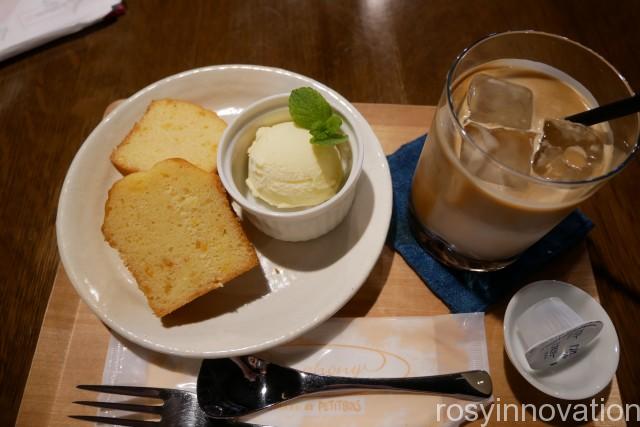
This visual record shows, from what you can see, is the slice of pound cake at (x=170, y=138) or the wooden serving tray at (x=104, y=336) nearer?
the wooden serving tray at (x=104, y=336)

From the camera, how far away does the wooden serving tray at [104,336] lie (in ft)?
2.98

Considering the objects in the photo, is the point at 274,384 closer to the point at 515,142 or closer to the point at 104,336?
the point at 104,336

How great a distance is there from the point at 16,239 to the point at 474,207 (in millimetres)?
1217

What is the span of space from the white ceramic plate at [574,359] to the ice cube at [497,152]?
1.03ft

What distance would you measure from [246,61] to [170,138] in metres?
0.59

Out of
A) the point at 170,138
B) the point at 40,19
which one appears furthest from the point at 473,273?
the point at 40,19

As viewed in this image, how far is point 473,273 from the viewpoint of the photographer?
1023 mm

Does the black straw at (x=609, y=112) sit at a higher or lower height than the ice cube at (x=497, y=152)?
higher

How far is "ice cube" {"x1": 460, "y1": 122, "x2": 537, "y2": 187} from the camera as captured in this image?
2.48ft

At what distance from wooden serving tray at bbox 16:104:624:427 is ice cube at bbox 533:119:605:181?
0.32 m

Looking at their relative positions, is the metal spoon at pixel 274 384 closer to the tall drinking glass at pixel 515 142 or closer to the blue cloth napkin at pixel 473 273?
the blue cloth napkin at pixel 473 273

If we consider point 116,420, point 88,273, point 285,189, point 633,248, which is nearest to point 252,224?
point 285,189

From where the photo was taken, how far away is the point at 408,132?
1.24 m

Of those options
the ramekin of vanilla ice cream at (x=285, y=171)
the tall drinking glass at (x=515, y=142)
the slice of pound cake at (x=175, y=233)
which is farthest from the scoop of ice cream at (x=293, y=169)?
the tall drinking glass at (x=515, y=142)
